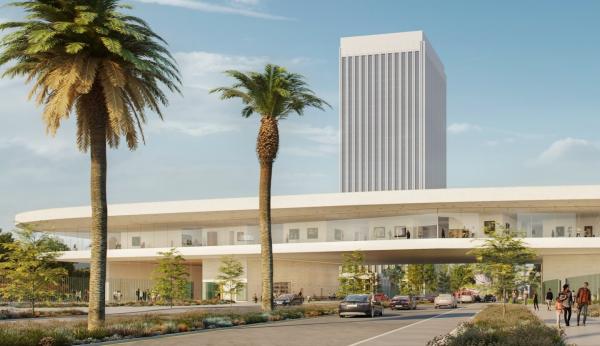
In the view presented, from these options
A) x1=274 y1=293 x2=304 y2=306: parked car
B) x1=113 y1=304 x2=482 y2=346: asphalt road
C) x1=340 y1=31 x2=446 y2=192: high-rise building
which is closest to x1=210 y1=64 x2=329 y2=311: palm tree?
x1=113 y1=304 x2=482 y2=346: asphalt road

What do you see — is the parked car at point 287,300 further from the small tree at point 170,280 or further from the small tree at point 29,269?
the small tree at point 29,269

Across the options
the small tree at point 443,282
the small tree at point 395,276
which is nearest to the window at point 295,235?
the small tree at point 395,276

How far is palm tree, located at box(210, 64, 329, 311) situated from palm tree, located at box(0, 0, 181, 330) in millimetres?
10782

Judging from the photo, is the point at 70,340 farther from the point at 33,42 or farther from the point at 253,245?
the point at 253,245

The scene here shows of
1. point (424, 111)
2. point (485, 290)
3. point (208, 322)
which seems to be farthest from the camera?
point (424, 111)

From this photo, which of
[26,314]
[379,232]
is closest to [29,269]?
[26,314]

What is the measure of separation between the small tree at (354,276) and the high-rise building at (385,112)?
114 metres

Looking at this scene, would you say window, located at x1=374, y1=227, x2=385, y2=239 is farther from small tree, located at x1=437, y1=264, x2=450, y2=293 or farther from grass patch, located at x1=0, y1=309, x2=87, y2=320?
small tree, located at x1=437, y1=264, x2=450, y2=293

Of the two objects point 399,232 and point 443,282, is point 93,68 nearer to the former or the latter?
Result: point 399,232

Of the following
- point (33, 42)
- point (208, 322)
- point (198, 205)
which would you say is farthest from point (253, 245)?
point (33, 42)

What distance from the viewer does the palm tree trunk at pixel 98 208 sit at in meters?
25.3

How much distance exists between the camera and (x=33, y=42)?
24.4m

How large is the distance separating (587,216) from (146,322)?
4452cm

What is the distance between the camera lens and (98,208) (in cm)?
2567
